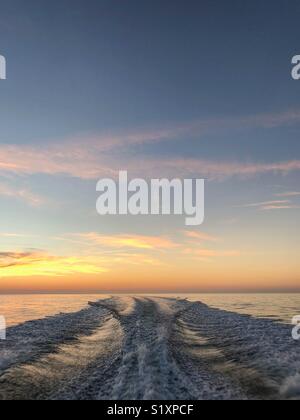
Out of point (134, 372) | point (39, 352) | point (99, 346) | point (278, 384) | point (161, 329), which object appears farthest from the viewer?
point (161, 329)

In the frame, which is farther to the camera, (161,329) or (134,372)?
(161,329)

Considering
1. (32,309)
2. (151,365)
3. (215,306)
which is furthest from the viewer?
(215,306)

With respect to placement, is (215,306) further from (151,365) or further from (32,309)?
(151,365)

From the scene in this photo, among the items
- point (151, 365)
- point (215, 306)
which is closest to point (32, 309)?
point (215, 306)

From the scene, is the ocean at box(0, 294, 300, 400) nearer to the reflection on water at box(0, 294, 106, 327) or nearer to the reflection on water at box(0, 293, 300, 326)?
the reflection on water at box(0, 293, 300, 326)

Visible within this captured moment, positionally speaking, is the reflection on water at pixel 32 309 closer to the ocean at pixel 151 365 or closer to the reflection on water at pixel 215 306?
the reflection on water at pixel 215 306

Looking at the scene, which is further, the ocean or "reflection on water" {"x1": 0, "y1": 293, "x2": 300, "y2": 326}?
"reflection on water" {"x1": 0, "y1": 293, "x2": 300, "y2": 326}

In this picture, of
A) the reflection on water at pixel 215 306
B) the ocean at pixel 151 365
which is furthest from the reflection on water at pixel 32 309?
the ocean at pixel 151 365

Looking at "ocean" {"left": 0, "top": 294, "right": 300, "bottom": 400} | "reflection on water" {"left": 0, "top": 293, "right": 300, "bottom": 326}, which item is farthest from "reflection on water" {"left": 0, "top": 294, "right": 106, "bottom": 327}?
"ocean" {"left": 0, "top": 294, "right": 300, "bottom": 400}

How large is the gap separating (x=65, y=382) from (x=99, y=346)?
8012 mm
